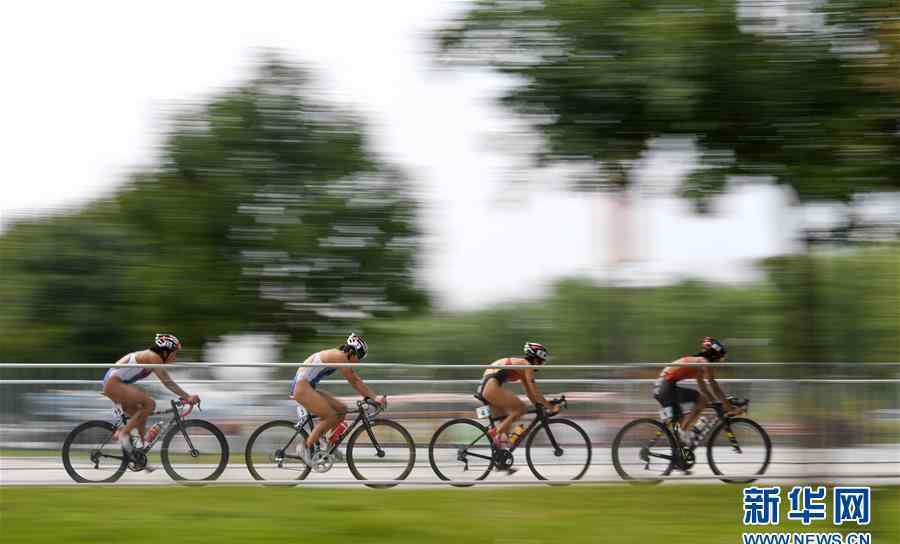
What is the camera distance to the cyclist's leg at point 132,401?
37.4ft

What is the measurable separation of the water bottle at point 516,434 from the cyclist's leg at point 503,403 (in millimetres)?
64

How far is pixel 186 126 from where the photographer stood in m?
40.4

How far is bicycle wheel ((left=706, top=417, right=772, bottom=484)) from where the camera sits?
11664 mm

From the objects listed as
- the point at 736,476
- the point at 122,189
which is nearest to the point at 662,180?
the point at 736,476

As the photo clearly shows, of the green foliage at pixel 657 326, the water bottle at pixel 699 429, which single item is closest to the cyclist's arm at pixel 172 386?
the water bottle at pixel 699 429

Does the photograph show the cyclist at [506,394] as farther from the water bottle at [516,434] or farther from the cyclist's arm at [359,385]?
the cyclist's arm at [359,385]

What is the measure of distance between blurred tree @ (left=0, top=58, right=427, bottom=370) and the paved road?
88.9 feet

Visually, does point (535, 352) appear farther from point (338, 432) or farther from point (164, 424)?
point (164, 424)

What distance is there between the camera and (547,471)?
11.7m

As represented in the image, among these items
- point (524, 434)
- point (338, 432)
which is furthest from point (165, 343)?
point (524, 434)

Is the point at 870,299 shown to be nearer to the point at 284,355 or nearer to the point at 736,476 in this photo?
the point at 284,355

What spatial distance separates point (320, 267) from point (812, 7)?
97.8 ft

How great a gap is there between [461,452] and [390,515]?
2.25 metres

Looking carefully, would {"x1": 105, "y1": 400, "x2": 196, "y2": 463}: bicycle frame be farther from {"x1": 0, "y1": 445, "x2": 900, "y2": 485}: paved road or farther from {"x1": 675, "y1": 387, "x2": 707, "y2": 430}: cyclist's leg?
{"x1": 675, "y1": 387, "x2": 707, "y2": 430}: cyclist's leg
